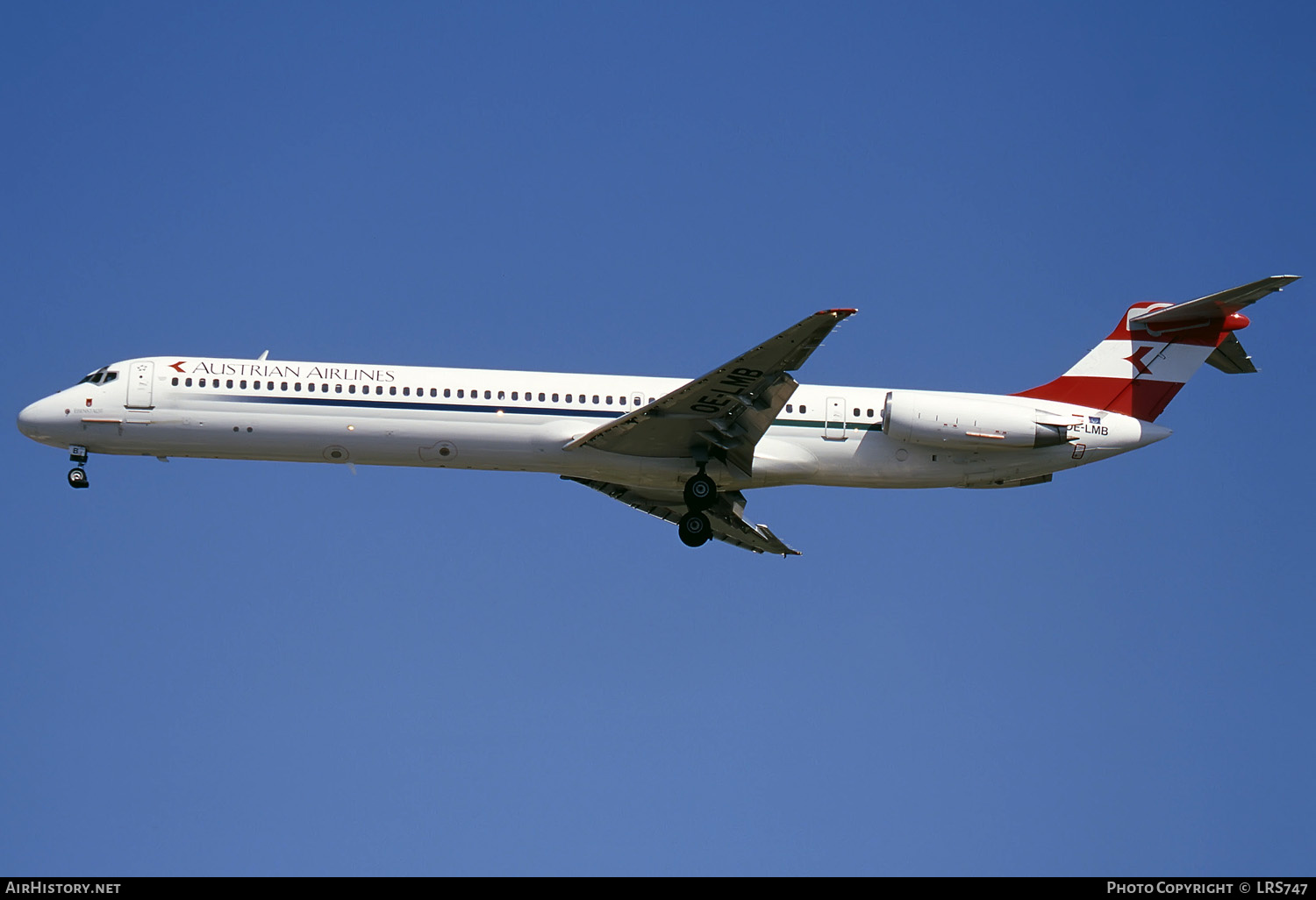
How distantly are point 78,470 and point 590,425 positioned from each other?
34.8 ft

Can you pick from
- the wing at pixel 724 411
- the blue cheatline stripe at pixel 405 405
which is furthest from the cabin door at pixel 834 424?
the blue cheatline stripe at pixel 405 405

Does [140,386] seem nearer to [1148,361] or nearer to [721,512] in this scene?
[721,512]

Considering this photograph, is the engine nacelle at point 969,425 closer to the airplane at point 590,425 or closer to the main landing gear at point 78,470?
the airplane at point 590,425

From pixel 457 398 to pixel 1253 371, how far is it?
16.4m

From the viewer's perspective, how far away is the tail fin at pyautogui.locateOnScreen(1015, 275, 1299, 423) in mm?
28734

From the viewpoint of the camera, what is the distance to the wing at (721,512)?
30.6 metres

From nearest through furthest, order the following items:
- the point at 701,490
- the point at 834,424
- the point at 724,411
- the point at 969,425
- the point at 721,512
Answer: the point at 724,411
the point at 969,425
the point at 701,490
the point at 834,424
the point at 721,512

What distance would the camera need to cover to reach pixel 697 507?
28.0 metres

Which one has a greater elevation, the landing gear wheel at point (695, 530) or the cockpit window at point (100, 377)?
the cockpit window at point (100, 377)

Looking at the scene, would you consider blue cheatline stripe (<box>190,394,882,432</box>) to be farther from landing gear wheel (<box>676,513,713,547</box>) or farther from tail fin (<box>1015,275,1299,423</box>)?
tail fin (<box>1015,275,1299,423</box>)

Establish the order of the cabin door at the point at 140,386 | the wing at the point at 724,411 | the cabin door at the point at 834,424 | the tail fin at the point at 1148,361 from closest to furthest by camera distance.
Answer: the wing at the point at 724,411 < the cabin door at the point at 834,424 < the cabin door at the point at 140,386 < the tail fin at the point at 1148,361

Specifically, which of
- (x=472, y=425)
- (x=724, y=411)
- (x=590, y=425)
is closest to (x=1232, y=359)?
(x=724, y=411)

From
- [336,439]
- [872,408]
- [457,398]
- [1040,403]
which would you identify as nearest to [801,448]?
[872,408]
